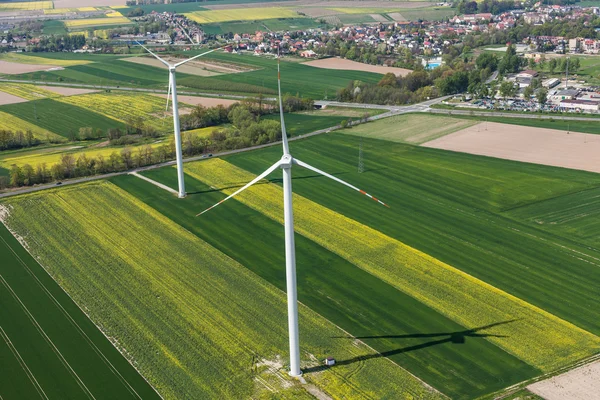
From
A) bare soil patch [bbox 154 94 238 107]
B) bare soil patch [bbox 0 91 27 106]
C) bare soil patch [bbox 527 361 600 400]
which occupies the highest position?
bare soil patch [bbox 0 91 27 106]

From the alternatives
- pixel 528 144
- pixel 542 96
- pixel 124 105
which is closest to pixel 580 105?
pixel 542 96

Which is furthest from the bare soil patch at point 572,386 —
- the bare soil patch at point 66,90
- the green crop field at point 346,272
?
the bare soil patch at point 66,90

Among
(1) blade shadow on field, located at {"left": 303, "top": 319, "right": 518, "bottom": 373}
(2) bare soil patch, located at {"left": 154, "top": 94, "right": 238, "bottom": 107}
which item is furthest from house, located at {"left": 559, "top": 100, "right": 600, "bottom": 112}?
(1) blade shadow on field, located at {"left": 303, "top": 319, "right": 518, "bottom": 373}

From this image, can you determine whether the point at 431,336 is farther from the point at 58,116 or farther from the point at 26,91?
the point at 26,91

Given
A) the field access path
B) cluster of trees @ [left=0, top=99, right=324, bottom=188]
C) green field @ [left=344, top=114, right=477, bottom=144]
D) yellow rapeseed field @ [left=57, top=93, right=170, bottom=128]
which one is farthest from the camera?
yellow rapeseed field @ [left=57, top=93, right=170, bottom=128]

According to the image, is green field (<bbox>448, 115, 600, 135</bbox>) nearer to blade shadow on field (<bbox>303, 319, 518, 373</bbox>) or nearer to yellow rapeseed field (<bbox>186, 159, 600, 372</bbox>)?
yellow rapeseed field (<bbox>186, 159, 600, 372</bbox>)

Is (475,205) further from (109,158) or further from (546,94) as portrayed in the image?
(546,94)

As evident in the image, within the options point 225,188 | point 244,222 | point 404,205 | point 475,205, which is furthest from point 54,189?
point 475,205
